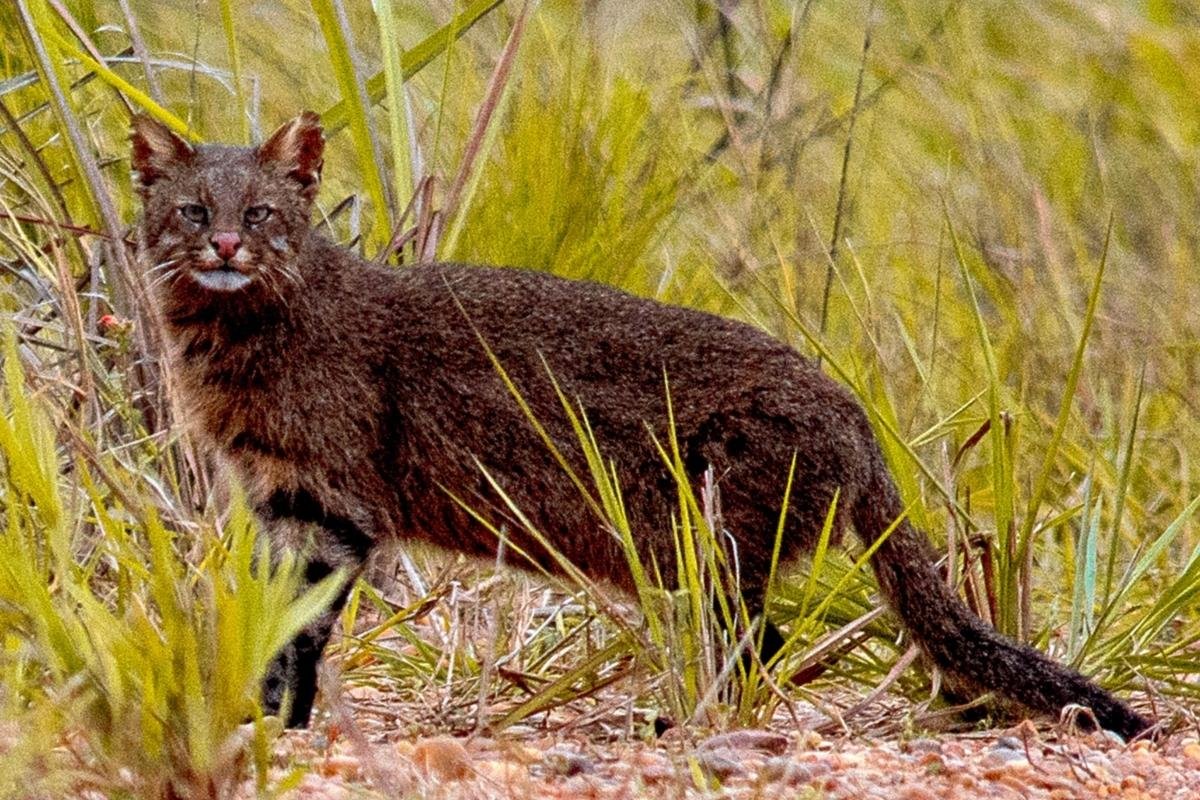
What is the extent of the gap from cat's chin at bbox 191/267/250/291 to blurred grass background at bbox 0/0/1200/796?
14cm

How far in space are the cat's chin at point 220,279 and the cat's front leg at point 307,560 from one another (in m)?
0.42

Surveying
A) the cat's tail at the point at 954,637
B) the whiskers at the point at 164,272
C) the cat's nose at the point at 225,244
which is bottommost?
the cat's tail at the point at 954,637

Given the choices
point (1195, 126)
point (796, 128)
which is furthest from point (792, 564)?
point (1195, 126)

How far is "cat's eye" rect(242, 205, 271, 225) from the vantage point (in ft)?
13.9

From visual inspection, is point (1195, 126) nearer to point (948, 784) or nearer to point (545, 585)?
point (545, 585)

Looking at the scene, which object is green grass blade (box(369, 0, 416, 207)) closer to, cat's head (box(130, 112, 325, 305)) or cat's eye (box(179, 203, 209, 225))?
cat's head (box(130, 112, 325, 305))

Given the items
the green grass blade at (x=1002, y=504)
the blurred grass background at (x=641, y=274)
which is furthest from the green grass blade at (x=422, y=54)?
the green grass blade at (x=1002, y=504)

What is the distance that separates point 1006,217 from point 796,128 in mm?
1292

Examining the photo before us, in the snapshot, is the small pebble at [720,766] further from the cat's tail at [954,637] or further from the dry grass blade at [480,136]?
the dry grass blade at [480,136]

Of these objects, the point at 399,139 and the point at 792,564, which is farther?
the point at 399,139

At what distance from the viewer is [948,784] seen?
3.14 metres

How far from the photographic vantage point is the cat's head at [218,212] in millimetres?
4160

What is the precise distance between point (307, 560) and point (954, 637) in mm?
1263

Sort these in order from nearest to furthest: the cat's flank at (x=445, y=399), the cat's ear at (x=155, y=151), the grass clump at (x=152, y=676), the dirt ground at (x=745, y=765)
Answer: the grass clump at (x=152, y=676), the dirt ground at (x=745, y=765), the cat's flank at (x=445, y=399), the cat's ear at (x=155, y=151)
